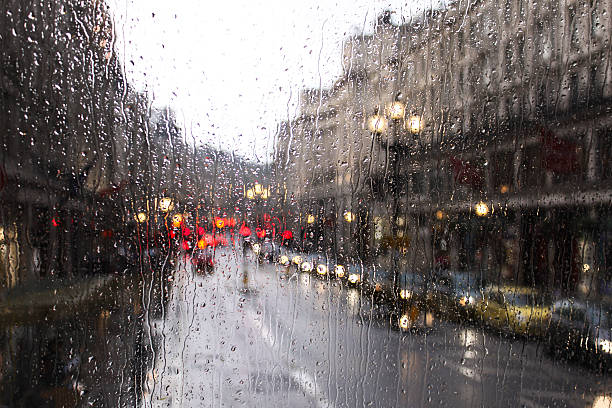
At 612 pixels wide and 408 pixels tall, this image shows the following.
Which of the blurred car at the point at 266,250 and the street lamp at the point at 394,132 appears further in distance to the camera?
the street lamp at the point at 394,132

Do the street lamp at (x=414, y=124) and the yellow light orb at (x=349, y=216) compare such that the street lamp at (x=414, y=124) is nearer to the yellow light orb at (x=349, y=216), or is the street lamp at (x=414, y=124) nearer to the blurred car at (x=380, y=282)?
the yellow light orb at (x=349, y=216)

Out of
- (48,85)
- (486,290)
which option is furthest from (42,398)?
(486,290)

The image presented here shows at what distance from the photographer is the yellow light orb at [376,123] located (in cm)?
A: 143

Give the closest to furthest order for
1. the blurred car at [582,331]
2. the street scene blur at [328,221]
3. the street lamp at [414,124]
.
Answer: the street scene blur at [328,221], the street lamp at [414,124], the blurred car at [582,331]

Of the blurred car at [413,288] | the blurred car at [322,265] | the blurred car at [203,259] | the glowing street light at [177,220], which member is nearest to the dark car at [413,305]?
the blurred car at [413,288]

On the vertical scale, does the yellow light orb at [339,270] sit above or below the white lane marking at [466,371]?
above

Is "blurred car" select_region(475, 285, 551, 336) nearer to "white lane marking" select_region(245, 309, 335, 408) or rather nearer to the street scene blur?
the street scene blur

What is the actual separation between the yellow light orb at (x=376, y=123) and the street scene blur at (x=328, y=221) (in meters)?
0.01

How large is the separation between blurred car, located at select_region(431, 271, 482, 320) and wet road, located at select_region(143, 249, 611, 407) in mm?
60

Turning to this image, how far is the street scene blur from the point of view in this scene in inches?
43.9

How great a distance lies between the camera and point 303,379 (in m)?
1.31

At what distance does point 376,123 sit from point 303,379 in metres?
0.95

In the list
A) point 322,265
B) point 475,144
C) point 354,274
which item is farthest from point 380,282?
point 475,144

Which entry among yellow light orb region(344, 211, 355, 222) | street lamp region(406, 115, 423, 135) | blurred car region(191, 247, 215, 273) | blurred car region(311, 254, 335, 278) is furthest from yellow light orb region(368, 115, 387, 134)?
blurred car region(191, 247, 215, 273)
